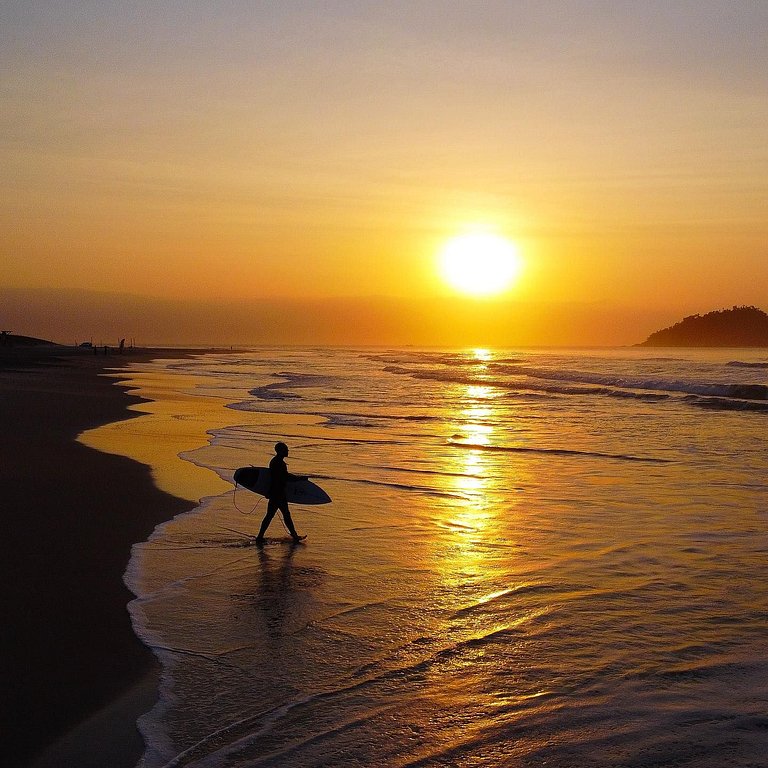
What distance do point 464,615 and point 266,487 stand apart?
5071mm

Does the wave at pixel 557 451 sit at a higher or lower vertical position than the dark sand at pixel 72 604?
higher

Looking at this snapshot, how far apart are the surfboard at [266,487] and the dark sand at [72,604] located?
134 cm

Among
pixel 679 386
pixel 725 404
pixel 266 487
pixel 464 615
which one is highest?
pixel 679 386

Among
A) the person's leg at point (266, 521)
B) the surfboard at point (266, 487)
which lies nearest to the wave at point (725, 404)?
the surfboard at point (266, 487)

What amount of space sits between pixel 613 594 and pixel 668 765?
11.8 feet

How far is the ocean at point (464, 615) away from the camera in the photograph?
5.56 meters

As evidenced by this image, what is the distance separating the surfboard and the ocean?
0.49m

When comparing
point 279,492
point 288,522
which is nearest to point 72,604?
point 288,522

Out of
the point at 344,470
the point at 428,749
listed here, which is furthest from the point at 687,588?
the point at 344,470

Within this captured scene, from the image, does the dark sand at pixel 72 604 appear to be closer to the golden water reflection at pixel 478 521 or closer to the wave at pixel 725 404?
the golden water reflection at pixel 478 521

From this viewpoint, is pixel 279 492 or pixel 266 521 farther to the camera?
pixel 279 492

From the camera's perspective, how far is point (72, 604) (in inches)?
314

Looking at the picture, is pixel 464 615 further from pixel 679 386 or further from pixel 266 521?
pixel 679 386

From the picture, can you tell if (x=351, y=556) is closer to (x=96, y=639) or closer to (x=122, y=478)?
(x=96, y=639)
